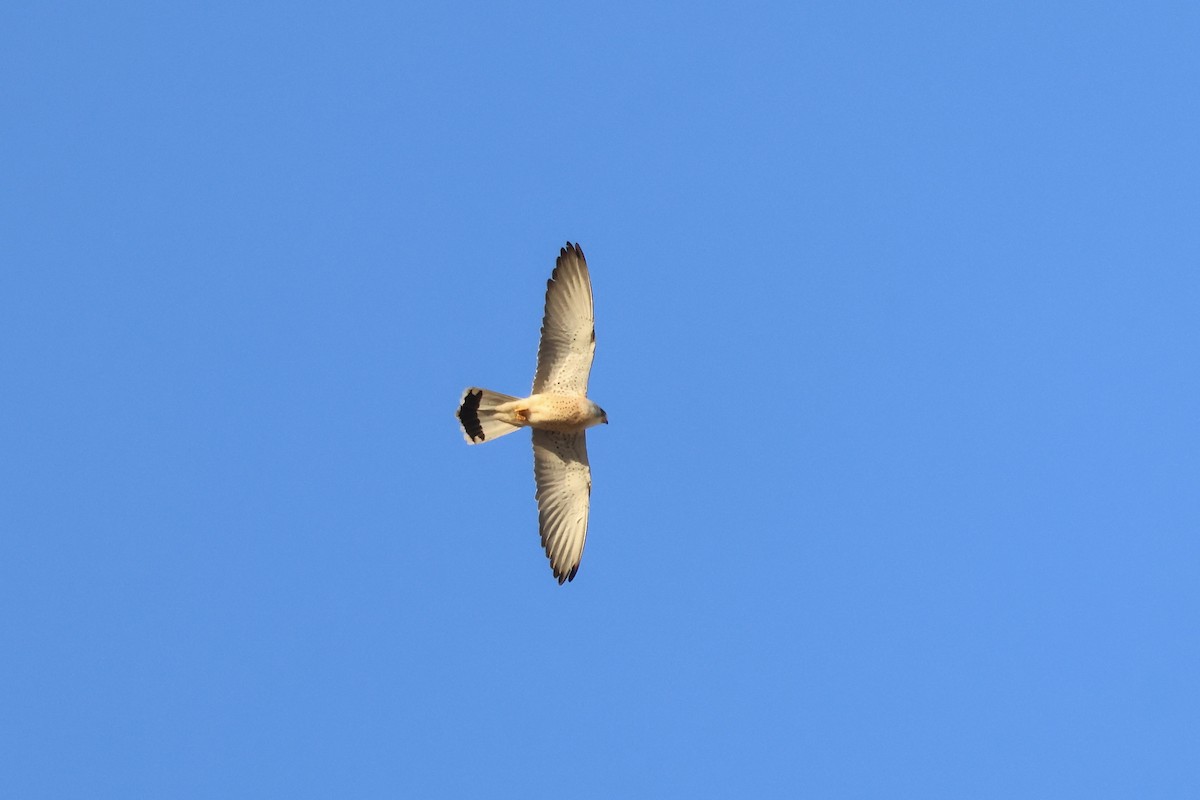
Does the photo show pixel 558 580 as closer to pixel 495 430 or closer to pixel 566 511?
pixel 566 511

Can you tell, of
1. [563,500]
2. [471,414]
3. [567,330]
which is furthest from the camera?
[563,500]

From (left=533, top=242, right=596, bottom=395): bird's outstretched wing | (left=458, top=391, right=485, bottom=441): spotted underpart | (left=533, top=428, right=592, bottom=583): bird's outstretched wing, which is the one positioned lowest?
(left=533, top=428, right=592, bottom=583): bird's outstretched wing

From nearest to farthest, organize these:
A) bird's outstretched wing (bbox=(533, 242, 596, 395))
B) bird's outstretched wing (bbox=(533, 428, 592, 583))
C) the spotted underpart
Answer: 1. bird's outstretched wing (bbox=(533, 242, 596, 395))
2. the spotted underpart
3. bird's outstretched wing (bbox=(533, 428, 592, 583))

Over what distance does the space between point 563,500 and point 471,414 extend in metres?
1.89

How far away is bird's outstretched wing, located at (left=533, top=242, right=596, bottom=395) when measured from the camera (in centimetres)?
2005

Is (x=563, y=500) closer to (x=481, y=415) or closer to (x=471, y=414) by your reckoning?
(x=481, y=415)

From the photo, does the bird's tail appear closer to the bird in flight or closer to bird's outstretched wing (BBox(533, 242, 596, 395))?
the bird in flight

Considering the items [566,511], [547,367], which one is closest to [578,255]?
[547,367]

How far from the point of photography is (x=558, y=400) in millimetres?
20250

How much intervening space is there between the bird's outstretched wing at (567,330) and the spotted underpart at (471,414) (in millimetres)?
746

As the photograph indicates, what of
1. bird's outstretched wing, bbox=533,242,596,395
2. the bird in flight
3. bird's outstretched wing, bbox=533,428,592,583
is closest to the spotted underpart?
the bird in flight

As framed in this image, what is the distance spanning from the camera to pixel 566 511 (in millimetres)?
21391

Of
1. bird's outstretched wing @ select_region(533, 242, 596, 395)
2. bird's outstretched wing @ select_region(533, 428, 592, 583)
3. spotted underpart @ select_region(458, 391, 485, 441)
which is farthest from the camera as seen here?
bird's outstretched wing @ select_region(533, 428, 592, 583)

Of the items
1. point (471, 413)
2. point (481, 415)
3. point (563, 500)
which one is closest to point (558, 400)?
point (481, 415)
